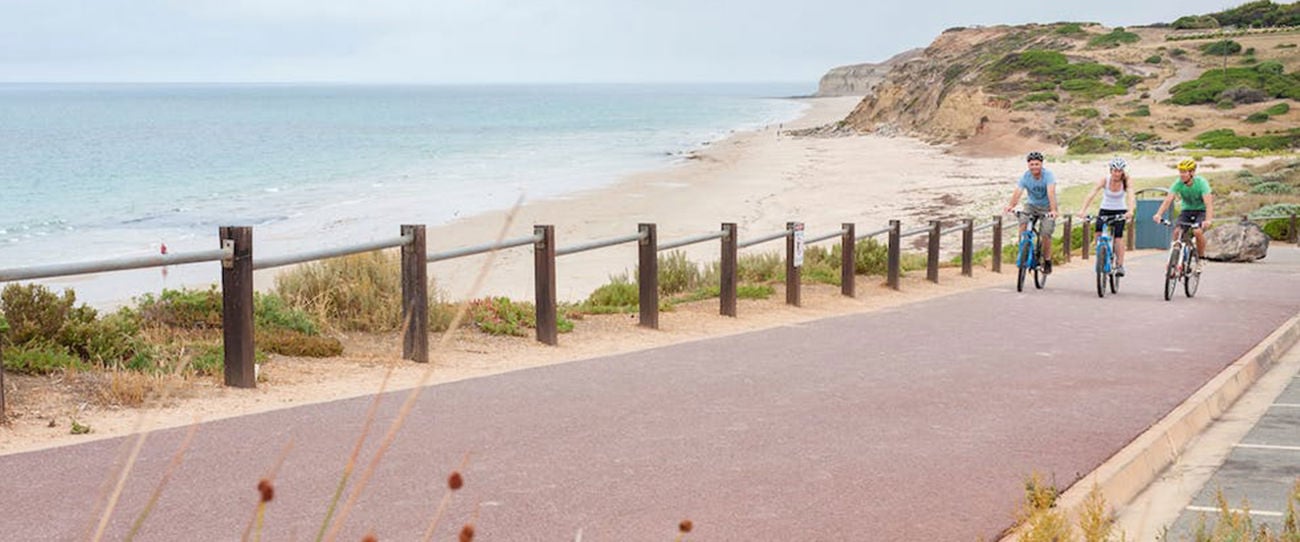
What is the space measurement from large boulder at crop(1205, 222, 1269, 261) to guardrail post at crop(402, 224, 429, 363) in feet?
65.2

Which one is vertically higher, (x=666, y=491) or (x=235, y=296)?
(x=235, y=296)

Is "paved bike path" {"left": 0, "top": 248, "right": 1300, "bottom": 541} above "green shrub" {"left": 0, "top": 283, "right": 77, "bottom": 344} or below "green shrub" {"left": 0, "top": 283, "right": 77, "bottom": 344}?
below

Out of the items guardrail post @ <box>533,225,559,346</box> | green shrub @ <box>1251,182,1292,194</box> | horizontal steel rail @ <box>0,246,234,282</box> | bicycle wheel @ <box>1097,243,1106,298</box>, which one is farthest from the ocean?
green shrub @ <box>1251,182,1292,194</box>

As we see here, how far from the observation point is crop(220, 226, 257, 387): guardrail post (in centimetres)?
850

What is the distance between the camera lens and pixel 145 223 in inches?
1703

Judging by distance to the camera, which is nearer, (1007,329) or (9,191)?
(1007,329)

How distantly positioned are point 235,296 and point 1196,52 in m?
104

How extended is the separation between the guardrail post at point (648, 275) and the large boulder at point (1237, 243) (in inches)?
642

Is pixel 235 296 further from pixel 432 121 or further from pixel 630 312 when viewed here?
pixel 432 121

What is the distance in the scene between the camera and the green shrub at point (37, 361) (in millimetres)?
8477

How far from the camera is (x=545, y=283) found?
37.9ft

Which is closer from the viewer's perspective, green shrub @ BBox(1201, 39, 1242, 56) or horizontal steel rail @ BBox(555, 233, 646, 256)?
horizontal steel rail @ BBox(555, 233, 646, 256)

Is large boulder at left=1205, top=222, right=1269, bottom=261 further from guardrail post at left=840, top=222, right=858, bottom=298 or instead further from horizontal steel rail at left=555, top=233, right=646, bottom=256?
horizontal steel rail at left=555, top=233, right=646, bottom=256

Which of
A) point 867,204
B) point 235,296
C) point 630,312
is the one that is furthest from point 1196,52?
point 235,296
